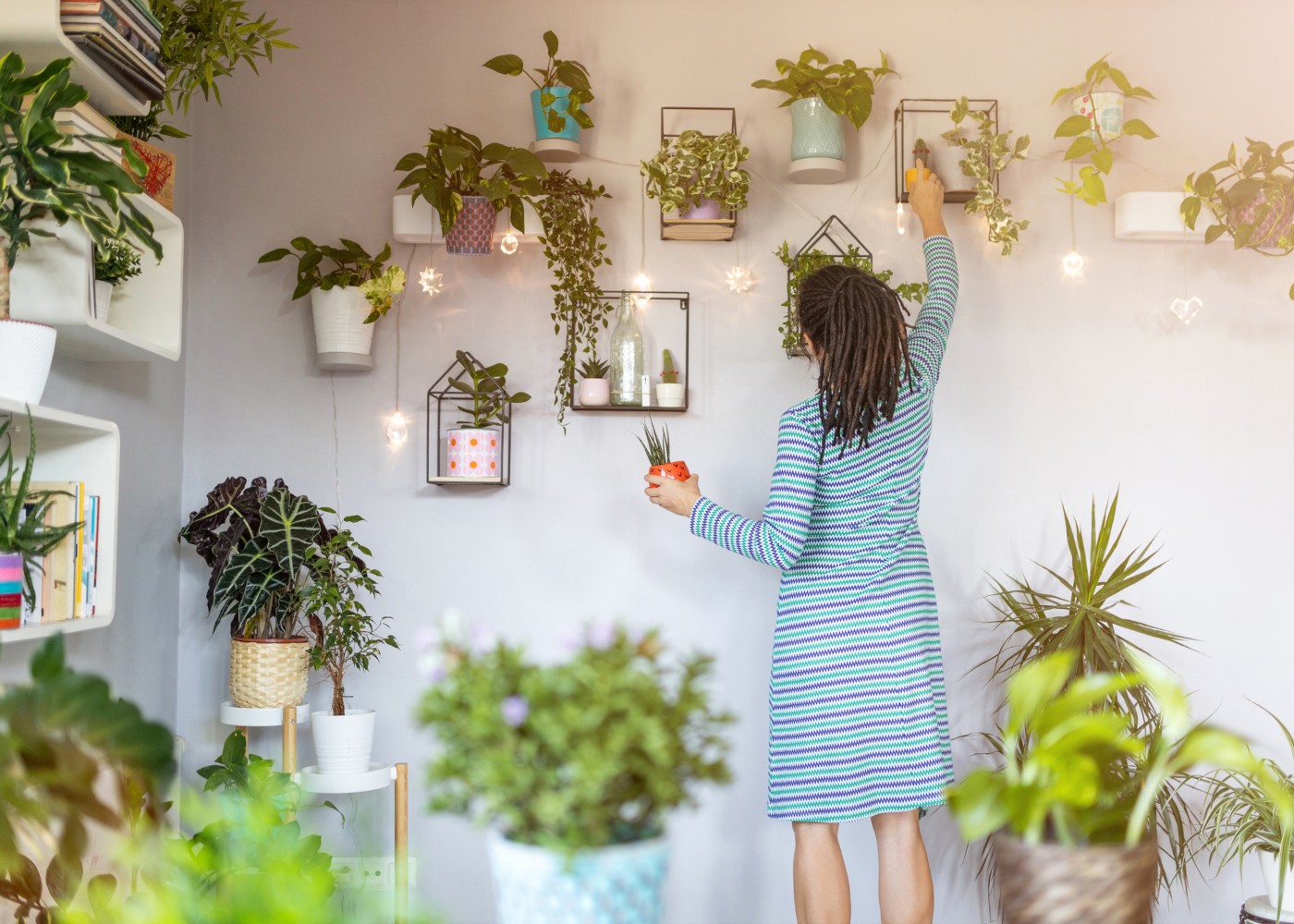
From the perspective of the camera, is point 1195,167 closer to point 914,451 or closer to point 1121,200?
point 1121,200

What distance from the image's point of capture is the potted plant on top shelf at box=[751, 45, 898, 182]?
291cm

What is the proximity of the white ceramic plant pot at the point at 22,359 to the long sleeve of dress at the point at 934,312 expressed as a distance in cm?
174

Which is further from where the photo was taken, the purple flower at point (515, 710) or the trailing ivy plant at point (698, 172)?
the trailing ivy plant at point (698, 172)

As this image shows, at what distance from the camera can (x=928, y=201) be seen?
2896 mm

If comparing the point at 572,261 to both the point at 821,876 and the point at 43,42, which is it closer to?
the point at 43,42

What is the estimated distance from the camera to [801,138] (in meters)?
2.96

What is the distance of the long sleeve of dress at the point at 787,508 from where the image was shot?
7.63 feet

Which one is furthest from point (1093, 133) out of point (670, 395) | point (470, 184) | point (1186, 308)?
A: point (470, 184)

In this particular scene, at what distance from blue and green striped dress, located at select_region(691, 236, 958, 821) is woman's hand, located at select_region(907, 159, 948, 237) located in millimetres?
584

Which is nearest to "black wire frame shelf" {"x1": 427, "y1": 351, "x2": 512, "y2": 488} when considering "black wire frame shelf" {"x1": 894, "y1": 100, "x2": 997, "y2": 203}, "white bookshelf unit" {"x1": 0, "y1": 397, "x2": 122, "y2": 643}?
"white bookshelf unit" {"x1": 0, "y1": 397, "x2": 122, "y2": 643}

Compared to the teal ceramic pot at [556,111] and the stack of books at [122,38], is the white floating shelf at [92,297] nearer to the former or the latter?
the stack of books at [122,38]

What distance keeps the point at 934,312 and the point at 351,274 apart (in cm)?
152

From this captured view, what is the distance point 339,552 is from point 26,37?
1.29 meters

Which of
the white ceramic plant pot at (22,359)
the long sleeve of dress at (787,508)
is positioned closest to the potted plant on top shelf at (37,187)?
the white ceramic plant pot at (22,359)
